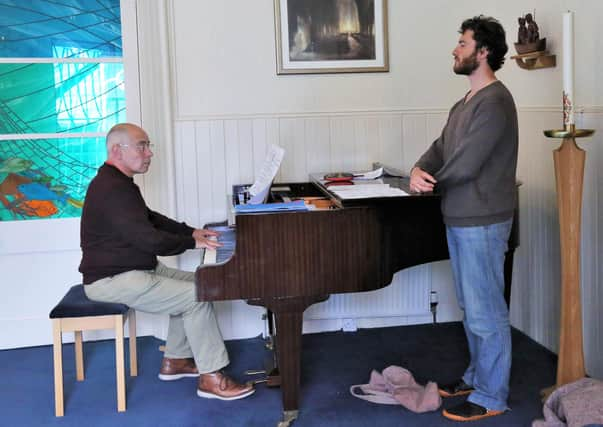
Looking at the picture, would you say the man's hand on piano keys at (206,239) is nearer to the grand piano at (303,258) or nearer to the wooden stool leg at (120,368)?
the grand piano at (303,258)

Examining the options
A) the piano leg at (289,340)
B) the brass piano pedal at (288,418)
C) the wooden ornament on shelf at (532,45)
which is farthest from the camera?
the wooden ornament on shelf at (532,45)

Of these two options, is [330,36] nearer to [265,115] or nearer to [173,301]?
[265,115]

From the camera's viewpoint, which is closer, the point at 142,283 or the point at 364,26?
the point at 142,283

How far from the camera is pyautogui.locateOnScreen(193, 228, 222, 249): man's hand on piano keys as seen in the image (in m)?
3.00

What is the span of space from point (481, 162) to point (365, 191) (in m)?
0.49

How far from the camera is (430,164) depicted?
3061 mm

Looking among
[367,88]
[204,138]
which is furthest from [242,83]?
[367,88]

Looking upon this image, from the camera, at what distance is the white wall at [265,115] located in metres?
3.73

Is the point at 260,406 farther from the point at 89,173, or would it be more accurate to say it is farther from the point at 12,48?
the point at 12,48

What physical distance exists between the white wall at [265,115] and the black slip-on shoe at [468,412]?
0.83 m

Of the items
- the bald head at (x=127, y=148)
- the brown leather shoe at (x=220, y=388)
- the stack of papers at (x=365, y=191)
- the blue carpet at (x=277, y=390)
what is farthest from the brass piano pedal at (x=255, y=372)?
the bald head at (x=127, y=148)

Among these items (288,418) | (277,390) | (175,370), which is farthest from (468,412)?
Result: (175,370)

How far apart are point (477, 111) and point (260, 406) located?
1.49 meters

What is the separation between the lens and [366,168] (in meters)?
3.96
